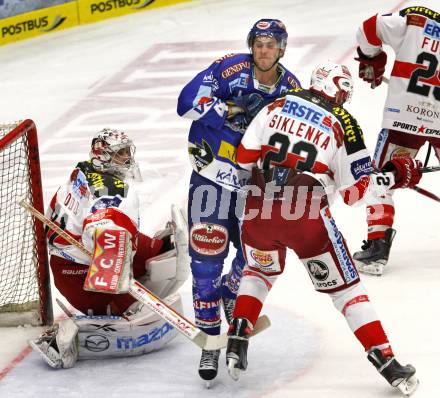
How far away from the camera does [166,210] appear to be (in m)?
7.43

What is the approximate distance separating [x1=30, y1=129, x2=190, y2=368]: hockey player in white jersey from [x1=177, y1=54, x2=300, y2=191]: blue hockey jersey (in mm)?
377

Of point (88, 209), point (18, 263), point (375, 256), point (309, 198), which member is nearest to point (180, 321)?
point (88, 209)

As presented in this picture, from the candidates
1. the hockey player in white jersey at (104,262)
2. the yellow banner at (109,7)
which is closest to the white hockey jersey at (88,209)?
the hockey player in white jersey at (104,262)

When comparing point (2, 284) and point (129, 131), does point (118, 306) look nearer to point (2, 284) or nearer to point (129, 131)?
point (2, 284)

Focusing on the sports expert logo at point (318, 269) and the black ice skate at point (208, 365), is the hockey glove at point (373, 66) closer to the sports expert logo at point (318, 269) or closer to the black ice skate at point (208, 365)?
the sports expert logo at point (318, 269)

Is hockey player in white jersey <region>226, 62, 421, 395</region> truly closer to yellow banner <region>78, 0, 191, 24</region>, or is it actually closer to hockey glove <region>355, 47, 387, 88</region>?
hockey glove <region>355, 47, 387, 88</region>

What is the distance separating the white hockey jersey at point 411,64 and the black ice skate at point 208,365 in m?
1.96

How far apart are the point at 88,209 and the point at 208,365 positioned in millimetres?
869

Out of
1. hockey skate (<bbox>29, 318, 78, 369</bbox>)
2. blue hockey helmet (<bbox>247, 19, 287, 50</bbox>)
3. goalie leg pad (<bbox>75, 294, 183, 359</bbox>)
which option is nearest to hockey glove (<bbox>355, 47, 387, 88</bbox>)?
blue hockey helmet (<bbox>247, 19, 287, 50</bbox>)

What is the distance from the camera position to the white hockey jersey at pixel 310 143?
15.7 ft

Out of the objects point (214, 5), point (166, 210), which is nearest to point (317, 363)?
point (166, 210)

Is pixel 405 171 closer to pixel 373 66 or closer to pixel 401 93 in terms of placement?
pixel 401 93

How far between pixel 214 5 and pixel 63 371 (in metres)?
6.70

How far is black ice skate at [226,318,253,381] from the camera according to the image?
4.85 metres
